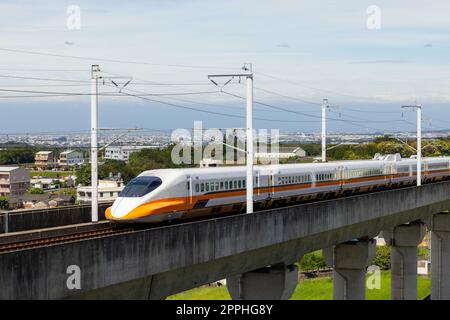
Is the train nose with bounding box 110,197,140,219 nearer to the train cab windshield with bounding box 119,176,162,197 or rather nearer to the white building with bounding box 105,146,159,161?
the train cab windshield with bounding box 119,176,162,197

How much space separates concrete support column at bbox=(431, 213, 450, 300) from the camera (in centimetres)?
6438

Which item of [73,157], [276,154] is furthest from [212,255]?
[73,157]

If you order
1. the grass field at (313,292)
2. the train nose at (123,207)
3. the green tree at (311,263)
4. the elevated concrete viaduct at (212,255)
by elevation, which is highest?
the train nose at (123,207)

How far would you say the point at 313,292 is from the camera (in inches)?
3479

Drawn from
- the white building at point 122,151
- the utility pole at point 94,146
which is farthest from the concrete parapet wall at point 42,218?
the white building at point 122,151

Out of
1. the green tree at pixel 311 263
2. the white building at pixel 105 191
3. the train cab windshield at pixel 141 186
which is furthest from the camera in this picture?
the green tree at pixel 311 263

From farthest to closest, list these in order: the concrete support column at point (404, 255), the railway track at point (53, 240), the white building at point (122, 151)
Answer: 1. the white building at point (122, 151)
2. the concrete support column at point (404, 255)
3. the railway track at point (53, 240)

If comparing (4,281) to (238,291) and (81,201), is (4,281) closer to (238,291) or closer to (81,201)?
(238,291)

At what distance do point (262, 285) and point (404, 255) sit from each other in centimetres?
2479

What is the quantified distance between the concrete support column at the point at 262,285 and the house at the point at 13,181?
320 ft

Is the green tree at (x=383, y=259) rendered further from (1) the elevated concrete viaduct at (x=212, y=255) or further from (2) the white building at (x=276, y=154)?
(1) the elevated concrete viaduct at (x=212, y=255)

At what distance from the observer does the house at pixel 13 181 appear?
429ft

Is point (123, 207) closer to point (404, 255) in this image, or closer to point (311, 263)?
point (404, 255)

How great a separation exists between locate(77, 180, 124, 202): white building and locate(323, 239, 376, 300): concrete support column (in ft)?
166
